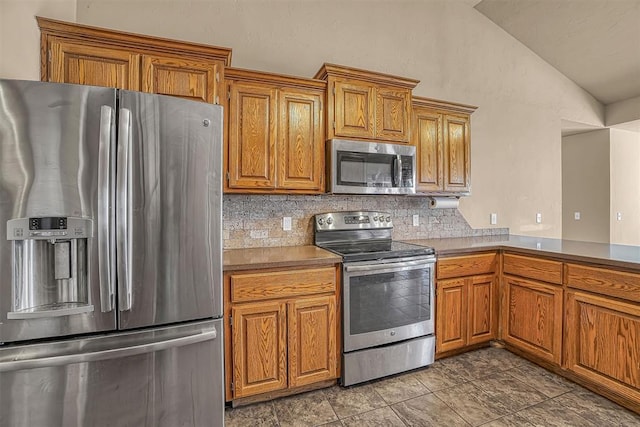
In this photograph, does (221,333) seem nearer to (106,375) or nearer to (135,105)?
(106,375)

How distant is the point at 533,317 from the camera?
246 cm

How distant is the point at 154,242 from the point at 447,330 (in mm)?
2278

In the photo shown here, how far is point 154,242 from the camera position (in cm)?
140

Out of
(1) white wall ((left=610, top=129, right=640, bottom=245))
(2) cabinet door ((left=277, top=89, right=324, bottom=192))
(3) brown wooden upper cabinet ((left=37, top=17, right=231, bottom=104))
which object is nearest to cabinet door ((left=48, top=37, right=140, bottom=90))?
(3) brown wooden upper cabinet ((left=37, top=17, right=231, bottom=104))

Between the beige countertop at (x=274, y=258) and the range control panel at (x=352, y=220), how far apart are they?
31cm

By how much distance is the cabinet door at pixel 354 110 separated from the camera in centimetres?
243

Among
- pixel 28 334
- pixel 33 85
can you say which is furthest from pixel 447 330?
pixel 33 85

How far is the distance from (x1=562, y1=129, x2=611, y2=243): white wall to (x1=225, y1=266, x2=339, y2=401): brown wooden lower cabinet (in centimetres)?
512

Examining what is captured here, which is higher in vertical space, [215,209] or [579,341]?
[215,209]

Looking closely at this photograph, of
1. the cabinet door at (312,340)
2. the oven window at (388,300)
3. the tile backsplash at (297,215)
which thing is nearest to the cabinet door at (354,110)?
the tile backsplash at (297,215)

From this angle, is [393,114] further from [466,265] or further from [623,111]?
[623,111]

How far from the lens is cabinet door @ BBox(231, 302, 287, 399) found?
1902 millimetres

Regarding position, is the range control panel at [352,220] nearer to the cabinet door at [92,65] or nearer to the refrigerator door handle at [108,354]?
the refrigerator door handle at [108,354]

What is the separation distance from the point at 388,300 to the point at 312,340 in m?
0.63
